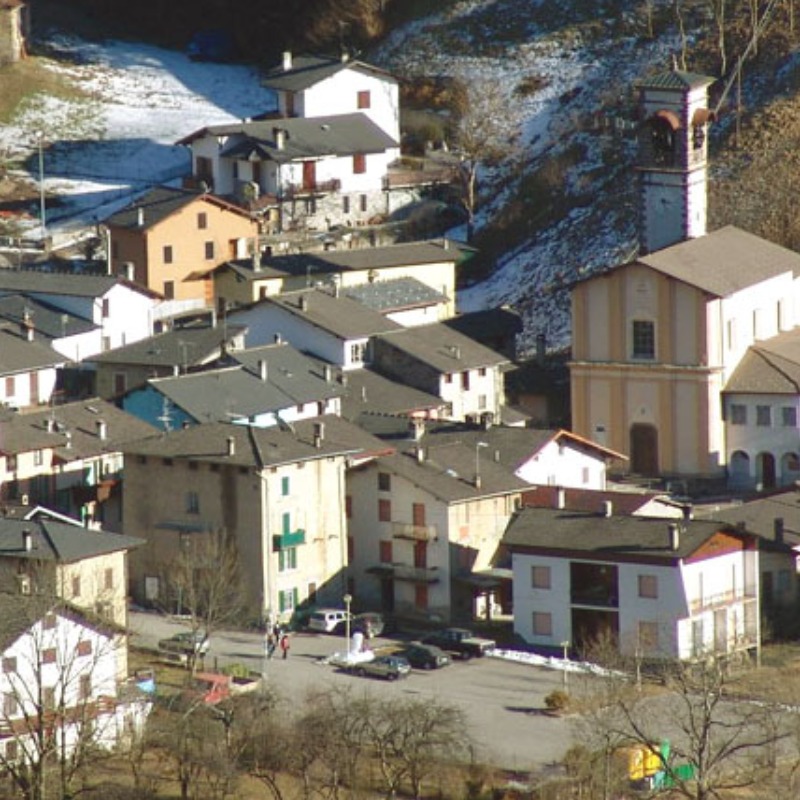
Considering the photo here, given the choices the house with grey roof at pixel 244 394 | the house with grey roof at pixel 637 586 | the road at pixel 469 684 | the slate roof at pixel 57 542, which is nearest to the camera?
the road at pixel 469 684

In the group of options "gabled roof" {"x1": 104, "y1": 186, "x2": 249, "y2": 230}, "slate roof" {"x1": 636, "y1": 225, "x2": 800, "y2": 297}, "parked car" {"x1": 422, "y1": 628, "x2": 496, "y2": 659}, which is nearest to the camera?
"parked car" {"x1": 422, "y1": 628, "x2": 496, "y2": 659}

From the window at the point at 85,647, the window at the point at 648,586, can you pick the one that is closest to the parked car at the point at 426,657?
the window at the point at 648,586

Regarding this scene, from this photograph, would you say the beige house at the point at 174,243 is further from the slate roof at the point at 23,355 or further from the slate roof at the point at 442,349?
the slate roof at the point at 442,349

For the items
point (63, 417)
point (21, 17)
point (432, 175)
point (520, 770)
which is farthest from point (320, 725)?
point (21, 17)

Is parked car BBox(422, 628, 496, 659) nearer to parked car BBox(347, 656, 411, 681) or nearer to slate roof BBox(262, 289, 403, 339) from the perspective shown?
parked car BBox(347, 656, 411, 681)

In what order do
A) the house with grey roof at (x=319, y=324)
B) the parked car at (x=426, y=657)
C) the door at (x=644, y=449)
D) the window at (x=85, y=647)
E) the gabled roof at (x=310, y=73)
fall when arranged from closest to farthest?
the window at (x=85, y=647)
the parked car at (x=426, y=657)
the door at (x=644, y=449)
the house with grey roof at (x=319, y=324)
the gabled roof at (x=310, y=73)

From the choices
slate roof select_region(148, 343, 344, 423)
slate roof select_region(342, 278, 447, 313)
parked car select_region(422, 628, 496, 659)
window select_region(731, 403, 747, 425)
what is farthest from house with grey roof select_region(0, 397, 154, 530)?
window select_region(731, 403, 747, 425)
